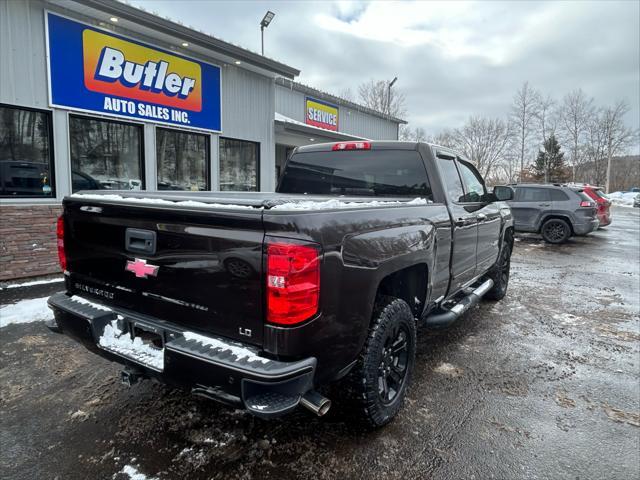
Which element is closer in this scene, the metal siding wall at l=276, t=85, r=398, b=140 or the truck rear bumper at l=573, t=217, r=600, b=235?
the truck rear bumper at l=573, t=217, r=600, b=235

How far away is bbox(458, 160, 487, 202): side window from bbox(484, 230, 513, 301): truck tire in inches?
44.4

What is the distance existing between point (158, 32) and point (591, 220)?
12.2 metres

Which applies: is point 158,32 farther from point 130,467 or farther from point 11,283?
point 130,467

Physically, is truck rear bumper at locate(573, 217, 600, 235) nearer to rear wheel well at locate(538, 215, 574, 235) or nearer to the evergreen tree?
rear wheel well at locate(538, 215, 574, 235)

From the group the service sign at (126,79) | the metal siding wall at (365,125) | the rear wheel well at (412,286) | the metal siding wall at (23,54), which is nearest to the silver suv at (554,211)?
the metal siding wall at (365,125)

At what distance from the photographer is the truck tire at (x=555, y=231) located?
39.8 ft

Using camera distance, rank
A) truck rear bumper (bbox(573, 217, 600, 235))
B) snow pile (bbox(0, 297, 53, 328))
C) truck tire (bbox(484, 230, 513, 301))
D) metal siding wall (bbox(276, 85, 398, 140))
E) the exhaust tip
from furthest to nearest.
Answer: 1. metal siding wall (bbox(276, 85, 398, 140))
2. truck rear bumper (bbox(573, 217, 600, 235))
3. truck tire (bbox(484, 230, 513, 301))
4. snow pile (bbox(0, 297, 53, 328))
5. the exhaust tip

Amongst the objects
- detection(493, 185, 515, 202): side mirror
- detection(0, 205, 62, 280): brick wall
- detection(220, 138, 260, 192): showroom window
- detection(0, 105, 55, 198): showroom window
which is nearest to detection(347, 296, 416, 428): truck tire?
detection(493, 185, 515, 202): side mirror

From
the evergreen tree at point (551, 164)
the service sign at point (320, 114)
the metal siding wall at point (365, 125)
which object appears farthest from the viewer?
the evergreen tree at point (551, 164)

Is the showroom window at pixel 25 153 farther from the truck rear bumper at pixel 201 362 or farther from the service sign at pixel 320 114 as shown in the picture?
the service sign at pixel 320 114

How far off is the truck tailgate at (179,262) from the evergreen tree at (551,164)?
48.5 metres

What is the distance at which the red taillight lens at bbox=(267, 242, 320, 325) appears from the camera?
1.91m

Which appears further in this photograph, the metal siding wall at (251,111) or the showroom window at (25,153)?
the metal siding wall at (251,111)

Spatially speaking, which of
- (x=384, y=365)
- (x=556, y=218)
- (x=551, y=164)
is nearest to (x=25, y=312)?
(x=384, y=365)
